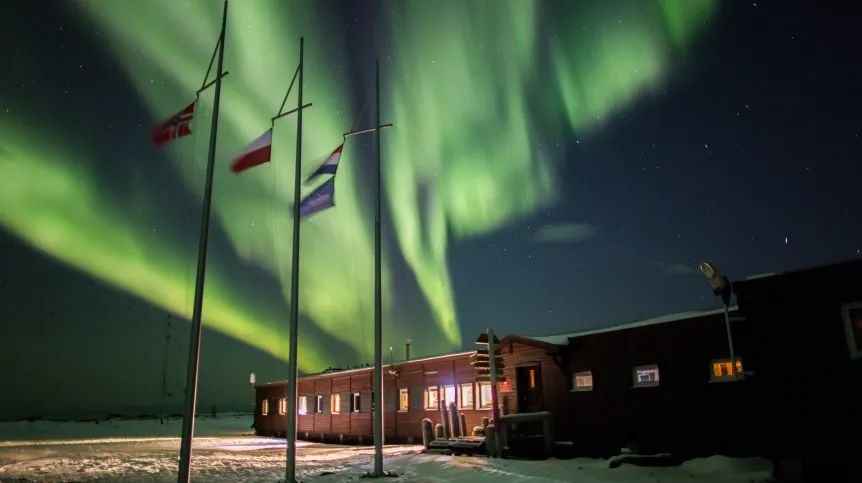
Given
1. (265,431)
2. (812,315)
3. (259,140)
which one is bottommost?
(265,431)

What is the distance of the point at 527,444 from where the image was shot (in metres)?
20.5

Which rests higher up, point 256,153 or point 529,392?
point 256,153

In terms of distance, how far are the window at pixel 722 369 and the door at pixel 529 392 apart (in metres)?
7.00

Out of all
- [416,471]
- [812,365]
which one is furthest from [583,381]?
[812,365]

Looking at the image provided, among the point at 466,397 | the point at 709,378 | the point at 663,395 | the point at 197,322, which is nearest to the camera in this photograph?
the point at 197,322

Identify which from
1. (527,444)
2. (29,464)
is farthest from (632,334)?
(29,464)

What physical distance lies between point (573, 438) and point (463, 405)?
7947mm

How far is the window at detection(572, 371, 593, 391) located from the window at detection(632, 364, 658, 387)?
1762mm

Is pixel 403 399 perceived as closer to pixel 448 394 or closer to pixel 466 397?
pixel 448 394

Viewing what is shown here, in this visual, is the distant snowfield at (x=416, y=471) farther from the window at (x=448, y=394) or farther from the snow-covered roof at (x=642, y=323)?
the window at (x=448, y=394)

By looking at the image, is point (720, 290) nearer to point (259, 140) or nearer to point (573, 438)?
point (573, 438)

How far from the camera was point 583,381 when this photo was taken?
22.2 m

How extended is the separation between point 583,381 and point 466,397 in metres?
8.03

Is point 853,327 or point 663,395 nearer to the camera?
point 853,327
